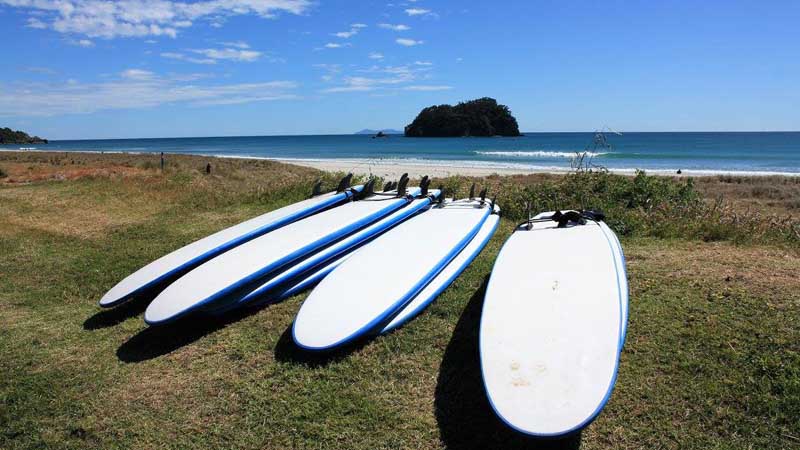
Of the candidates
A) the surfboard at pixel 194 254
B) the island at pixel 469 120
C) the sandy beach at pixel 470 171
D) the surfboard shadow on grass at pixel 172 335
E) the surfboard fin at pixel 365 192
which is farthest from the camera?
the island at pixel 469 120

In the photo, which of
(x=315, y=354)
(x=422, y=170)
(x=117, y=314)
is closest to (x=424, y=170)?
(x=422, y=170)

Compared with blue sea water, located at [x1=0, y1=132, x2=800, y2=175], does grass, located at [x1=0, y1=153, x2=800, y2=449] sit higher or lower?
lower

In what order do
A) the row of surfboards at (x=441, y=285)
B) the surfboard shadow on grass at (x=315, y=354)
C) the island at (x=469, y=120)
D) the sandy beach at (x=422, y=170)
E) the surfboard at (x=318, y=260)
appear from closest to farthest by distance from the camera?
the row of surfboards at (x=441, y=285), the surfboard shadow on grass at (x=315, y=354), the surfboard at (x=318, y=260), the sandy beach at (x=422, y=170), the island at (x=469, y=120)

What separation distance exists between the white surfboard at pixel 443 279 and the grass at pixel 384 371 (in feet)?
0.30

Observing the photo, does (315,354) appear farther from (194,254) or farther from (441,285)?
(194,254)

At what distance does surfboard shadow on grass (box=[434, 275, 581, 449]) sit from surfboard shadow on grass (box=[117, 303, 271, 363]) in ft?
6.19

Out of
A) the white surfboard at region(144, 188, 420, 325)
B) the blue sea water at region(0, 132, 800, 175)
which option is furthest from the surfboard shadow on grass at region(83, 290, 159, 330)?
the blue sea water at region(0, 132, 800, 175)

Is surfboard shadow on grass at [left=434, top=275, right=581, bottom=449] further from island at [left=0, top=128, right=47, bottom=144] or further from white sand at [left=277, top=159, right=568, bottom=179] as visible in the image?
island at [left=0, top=128, right=47, bottom=144]

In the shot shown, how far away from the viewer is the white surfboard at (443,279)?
417 centimetres

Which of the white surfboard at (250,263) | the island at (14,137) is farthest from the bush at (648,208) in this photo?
the island at (14,137)

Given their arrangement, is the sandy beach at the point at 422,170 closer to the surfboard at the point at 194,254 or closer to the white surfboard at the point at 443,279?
the surfboard at the point at 194,254

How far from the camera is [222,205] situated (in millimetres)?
9750

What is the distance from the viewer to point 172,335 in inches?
171

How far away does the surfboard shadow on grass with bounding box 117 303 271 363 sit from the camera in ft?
13.4
